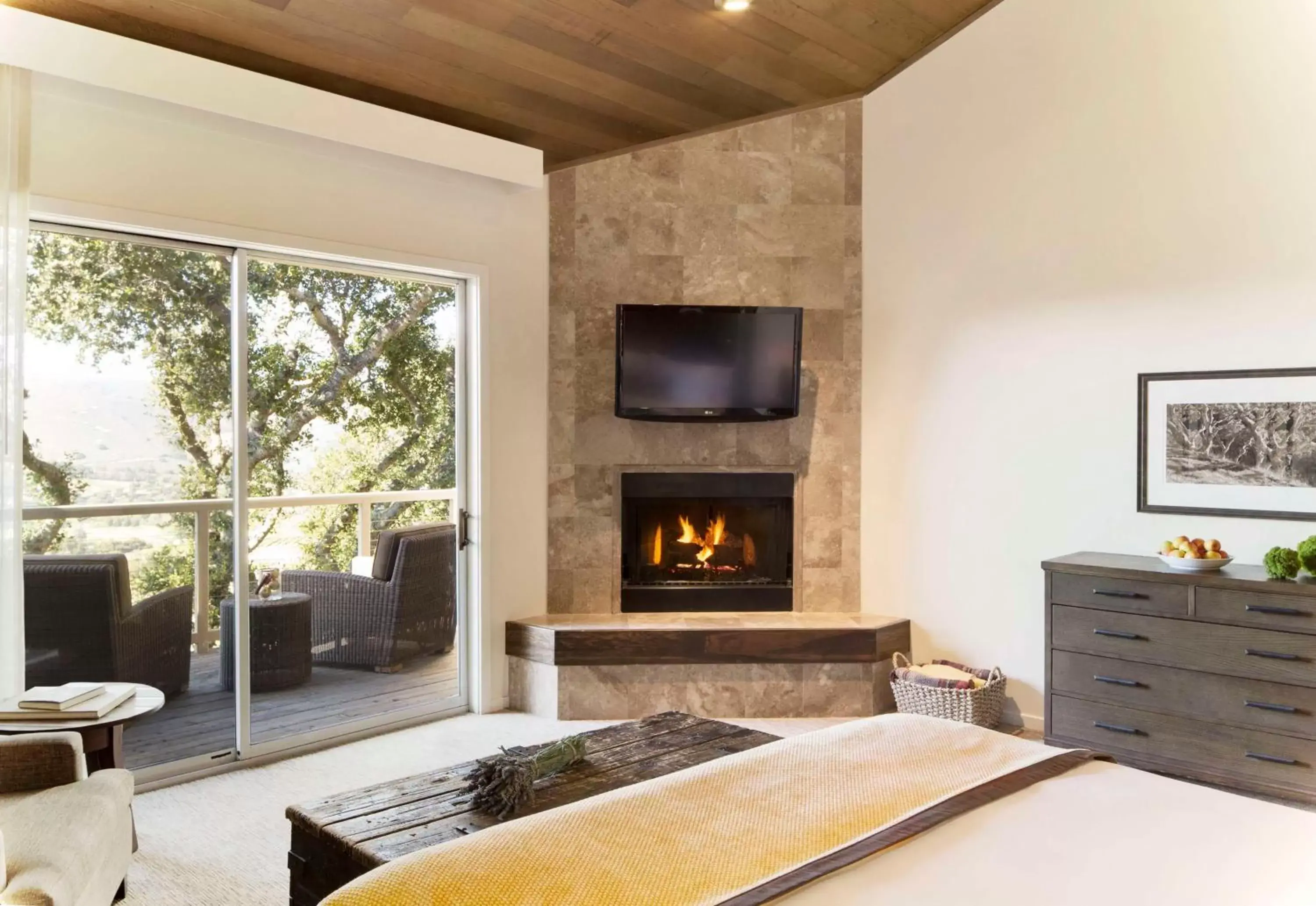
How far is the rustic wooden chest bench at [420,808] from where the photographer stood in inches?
84.8

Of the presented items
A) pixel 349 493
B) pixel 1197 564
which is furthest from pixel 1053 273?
pixel 349 493

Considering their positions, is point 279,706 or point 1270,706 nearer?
point 1270,706

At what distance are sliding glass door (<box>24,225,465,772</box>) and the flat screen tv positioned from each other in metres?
0.88

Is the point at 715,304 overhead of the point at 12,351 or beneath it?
overhead

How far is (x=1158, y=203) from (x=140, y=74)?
4.09 meters

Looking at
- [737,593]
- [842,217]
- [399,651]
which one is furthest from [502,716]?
[842,217]

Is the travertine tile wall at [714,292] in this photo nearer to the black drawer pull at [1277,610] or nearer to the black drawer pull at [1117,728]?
the black drawer pull at [1117,728]

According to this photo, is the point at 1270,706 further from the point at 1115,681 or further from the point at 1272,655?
the point at 1115,681

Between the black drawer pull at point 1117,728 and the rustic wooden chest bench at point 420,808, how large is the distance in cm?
189

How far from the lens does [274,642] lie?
4227 millimetres

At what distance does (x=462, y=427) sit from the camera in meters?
4.96

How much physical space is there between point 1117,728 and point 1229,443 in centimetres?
128

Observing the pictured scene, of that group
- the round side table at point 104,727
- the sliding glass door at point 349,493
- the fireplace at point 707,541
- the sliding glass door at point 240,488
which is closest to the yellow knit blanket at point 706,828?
the round side table at point 104,727

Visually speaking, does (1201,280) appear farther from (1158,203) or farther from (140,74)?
(140,74)
